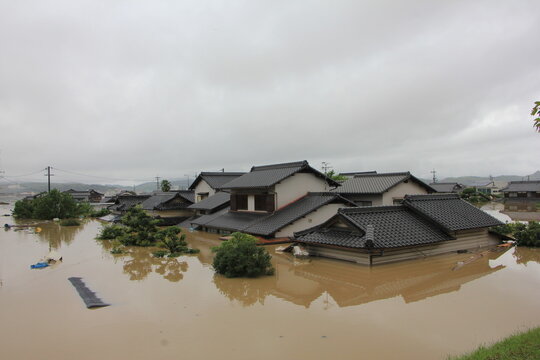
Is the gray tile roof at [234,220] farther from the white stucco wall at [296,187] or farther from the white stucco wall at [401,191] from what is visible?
the white stucco wall at [401,191]

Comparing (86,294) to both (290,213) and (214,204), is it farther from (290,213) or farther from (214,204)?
(214,204)

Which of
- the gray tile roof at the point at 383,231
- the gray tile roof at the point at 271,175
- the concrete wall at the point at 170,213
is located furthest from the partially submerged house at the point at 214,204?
the gray tile roof at the point at 383,231

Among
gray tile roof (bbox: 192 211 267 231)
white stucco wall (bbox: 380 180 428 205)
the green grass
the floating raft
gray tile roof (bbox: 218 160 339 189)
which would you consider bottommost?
the floating raft

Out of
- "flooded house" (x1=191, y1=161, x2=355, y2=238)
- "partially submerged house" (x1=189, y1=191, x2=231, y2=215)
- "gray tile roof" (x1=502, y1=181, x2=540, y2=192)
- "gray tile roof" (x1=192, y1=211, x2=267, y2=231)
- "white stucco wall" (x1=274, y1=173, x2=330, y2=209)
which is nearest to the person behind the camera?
"flooded house" (x1=191, y1=161, x2=355, y2=238)

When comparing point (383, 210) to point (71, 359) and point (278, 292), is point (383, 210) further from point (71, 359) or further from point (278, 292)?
point (71, 359)

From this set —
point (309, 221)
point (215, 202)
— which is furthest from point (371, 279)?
point (215, 202)

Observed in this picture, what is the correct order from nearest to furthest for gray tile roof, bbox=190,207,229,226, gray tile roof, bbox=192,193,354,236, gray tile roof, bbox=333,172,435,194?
gray tile roof, bbox=192,193,354,236
gray tile roof, bbox=333,172,435,194
gray tile roof, bbox=190,207,229,226

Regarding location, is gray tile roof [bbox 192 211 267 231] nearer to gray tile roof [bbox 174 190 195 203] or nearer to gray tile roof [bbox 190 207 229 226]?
gray tile roof [bbox 190 207 229 226]

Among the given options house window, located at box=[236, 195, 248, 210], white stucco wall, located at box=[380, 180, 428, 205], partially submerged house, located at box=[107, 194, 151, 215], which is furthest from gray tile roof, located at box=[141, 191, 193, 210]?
white stucco wall, located at box=[380, 180, 428, 205]

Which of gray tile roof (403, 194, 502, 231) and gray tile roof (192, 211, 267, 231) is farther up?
gray tile roof (403, 194, 502, 231)

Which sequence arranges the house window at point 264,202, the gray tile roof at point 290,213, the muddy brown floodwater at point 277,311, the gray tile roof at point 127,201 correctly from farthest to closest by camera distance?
the gray tile roof at point 127,201 → the house window at point 264,202 → the gray tile roof at point 290,213 → the muddy brown floodwater at point 277,311
